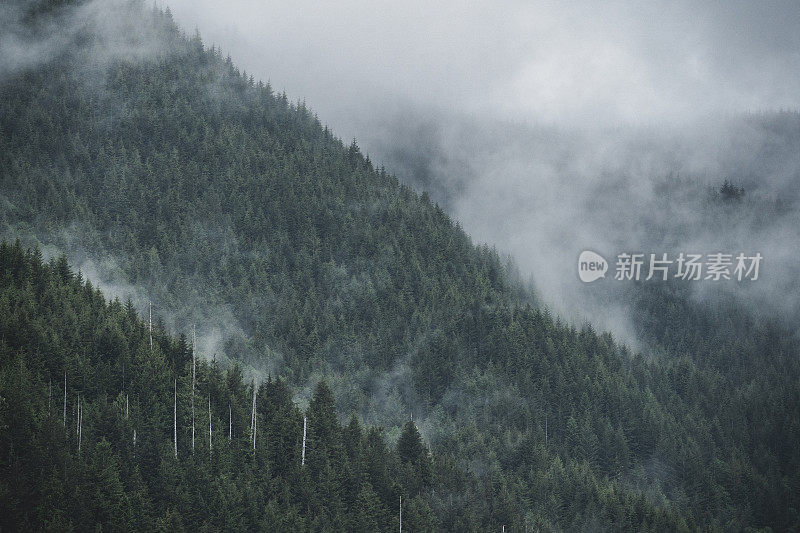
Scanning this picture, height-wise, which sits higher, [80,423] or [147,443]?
[80,423]

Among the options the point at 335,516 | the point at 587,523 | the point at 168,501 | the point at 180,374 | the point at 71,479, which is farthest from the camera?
the point at 587,523

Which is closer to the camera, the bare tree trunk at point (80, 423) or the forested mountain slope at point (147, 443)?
the forested mountain slope at point (147, 443)

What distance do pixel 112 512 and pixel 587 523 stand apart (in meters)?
93.6

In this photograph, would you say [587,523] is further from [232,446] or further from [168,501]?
[168,501]

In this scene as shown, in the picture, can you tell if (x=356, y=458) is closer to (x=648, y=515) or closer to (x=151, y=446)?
(x=151, y=446)

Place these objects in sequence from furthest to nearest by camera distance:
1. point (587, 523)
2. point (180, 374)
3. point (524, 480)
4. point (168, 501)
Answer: point (524, 480) < point (587, 523) < point (180, 374) < point (168, 501)

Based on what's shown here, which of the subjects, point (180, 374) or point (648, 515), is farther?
point (648, 515)

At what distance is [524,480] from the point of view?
192750 mm

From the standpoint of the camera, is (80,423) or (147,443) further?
(147,443)

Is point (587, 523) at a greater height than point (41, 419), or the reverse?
point (41, 419)

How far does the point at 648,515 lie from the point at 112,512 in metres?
103

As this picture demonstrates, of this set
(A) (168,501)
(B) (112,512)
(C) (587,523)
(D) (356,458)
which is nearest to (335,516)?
(D) (356,458)

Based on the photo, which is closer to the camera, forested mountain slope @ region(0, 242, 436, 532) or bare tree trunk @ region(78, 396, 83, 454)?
forested mountain slope @ region(0, 242, 436, 532)

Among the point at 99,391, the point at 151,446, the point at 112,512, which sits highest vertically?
the point at 99,391
